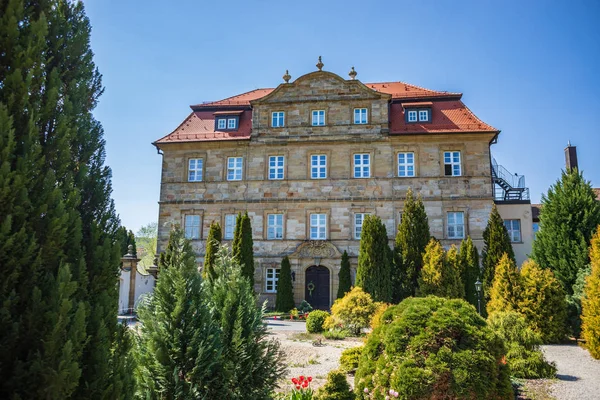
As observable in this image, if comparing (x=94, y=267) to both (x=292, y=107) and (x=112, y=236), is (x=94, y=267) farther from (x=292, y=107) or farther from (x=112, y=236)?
(x=292, y=107)

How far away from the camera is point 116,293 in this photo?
15.3ft

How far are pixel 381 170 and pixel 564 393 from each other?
62.7 feet

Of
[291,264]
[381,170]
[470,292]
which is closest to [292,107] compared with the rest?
[381,170]

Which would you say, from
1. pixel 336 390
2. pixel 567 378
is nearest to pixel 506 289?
pixel 567 378

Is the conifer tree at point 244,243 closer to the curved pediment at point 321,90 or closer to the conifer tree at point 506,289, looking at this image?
the curved pediment at point 321,90

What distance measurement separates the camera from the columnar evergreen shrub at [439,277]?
20.9 metres

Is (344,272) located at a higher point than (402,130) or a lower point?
lower

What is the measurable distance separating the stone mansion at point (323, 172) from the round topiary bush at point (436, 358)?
62.9ft

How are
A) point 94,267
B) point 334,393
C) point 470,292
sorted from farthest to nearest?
1. point 470,292
2. point 334,393
3. point 94,267

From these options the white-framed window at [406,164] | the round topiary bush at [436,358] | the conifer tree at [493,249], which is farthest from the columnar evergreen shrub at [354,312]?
the white-framed window at [406,164]

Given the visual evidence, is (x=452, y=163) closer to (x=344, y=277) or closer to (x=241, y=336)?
(x=344, y=277)

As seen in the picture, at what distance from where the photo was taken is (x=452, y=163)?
27906 mm

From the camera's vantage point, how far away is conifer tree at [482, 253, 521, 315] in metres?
17.0

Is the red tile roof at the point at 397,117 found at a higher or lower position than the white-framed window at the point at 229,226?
higher
